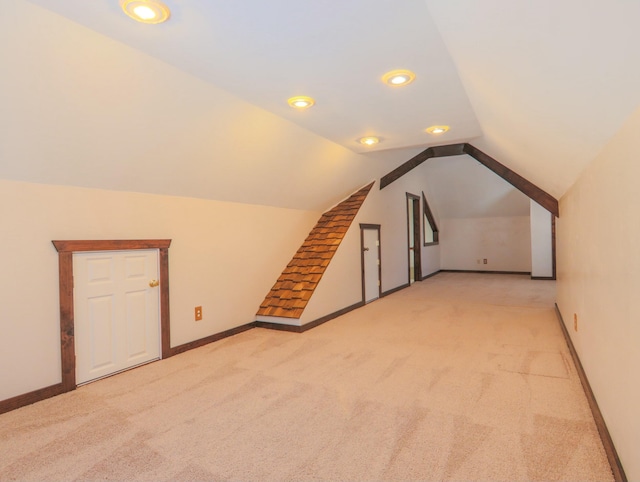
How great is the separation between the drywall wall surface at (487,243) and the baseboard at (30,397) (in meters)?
9.02

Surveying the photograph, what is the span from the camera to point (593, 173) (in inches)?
88.1

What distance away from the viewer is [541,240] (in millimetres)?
7766

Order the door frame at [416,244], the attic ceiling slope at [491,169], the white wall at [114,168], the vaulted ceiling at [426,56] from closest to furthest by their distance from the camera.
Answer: the vaulted ceiling at [426,56]
the white wall at [114,168]
the attic ceiling slope at [491,169]
the door frame at [416,244]

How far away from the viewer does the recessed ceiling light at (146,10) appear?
1.61 meters

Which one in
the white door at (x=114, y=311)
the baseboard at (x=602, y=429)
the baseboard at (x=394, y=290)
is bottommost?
the baseboard at (x=602, y=429)

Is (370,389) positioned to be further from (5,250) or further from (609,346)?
(5,250)

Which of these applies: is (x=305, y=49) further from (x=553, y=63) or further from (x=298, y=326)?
(x=298, y=326)

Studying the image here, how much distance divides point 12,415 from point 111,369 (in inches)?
27.1

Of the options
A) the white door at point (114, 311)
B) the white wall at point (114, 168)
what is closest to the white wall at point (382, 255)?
the white wall at point (114, 168)

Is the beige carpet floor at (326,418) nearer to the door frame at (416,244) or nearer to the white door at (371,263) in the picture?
the white door at (371,263)

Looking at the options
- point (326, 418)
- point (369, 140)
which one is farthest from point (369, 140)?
point (326, 418)

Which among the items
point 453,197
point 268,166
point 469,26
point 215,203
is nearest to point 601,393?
point 469,26

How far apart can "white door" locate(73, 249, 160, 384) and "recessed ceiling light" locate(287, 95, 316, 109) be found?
1.72 metres

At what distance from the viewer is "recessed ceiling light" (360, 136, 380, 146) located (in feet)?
12.7
